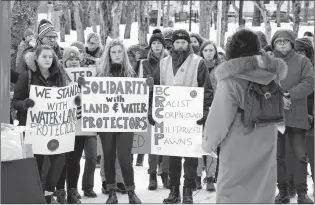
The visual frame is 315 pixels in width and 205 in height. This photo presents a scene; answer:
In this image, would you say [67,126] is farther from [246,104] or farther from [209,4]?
[209,4]

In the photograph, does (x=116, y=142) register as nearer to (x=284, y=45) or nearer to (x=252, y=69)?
(x=284, y=45)

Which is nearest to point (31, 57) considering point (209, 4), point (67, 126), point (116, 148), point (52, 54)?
point (52, 54)

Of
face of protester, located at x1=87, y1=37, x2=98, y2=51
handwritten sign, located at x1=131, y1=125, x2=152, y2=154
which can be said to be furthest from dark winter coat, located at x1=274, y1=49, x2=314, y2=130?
face of protester, located at x1=87, y1=37, x2=98, y2=51

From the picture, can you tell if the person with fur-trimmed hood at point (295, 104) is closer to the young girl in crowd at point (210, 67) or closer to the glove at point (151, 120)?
the young girl in crowd at point (210, 67)

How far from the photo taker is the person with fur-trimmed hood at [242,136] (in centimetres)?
517

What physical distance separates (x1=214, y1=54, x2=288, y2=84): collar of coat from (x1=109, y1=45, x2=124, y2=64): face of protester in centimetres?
256

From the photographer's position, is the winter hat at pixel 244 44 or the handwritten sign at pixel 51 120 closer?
the winter hat at pixel 244 44

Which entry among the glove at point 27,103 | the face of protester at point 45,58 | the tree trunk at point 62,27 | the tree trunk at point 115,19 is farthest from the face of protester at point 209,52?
the tree trunk at point 62,27

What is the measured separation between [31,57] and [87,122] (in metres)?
1.00

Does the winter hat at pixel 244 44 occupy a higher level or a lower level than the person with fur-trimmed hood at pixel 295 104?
higher

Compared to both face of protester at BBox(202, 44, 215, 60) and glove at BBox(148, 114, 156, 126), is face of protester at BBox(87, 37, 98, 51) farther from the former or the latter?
glove at BBox(148, 114, 156, 126)

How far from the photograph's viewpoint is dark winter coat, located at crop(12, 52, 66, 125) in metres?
7.18

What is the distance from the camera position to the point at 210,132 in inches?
205

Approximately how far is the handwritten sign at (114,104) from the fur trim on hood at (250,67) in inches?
102
